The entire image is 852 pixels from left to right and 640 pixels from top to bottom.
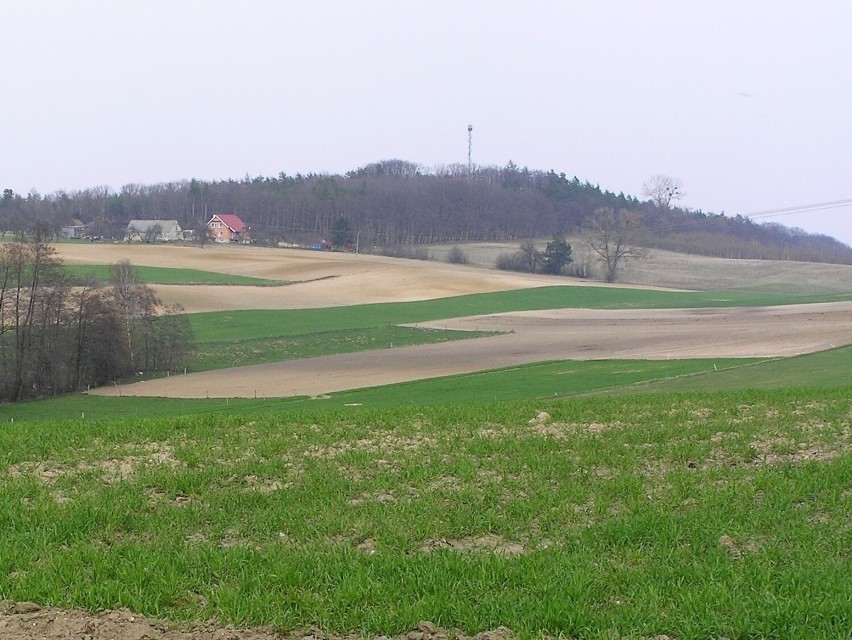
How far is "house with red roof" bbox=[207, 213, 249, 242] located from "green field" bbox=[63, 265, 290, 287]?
172 feet

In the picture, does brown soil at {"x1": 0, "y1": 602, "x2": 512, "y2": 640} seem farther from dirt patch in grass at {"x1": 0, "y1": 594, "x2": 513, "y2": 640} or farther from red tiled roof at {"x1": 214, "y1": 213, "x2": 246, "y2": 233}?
red tiled roof at {"x1": 214, "y1": 213, "x2": 246, "y2": 233}

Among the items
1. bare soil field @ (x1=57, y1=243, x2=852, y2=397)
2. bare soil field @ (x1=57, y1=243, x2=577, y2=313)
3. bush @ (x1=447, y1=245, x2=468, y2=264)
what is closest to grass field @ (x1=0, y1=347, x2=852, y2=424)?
bare soil field @ (x1=57, y1=243, x2=852, y2=397)

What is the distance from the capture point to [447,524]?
8430mm

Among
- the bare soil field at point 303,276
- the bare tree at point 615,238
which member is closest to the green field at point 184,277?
the bare soil field at point 303,276

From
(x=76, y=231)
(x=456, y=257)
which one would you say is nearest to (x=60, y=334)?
(x=456, y=257)

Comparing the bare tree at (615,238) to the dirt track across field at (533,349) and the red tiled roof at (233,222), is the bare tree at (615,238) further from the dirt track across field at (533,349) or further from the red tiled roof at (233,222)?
the red tiled roof at (233,222)

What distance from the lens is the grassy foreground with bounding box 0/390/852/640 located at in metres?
6.48

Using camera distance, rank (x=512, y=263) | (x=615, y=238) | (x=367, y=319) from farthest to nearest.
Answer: (x=512, y=263) < (x=615, y=238) < (x=367, y=319)

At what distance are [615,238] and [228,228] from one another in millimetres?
66819

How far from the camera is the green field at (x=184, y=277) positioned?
82688mm

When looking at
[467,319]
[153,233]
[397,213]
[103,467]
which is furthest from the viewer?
[397,213]

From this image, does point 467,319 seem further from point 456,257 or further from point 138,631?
point 138,631

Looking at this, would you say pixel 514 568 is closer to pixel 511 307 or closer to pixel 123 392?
pixel 123 392

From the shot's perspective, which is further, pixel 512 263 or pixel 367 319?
pixel 512 263
